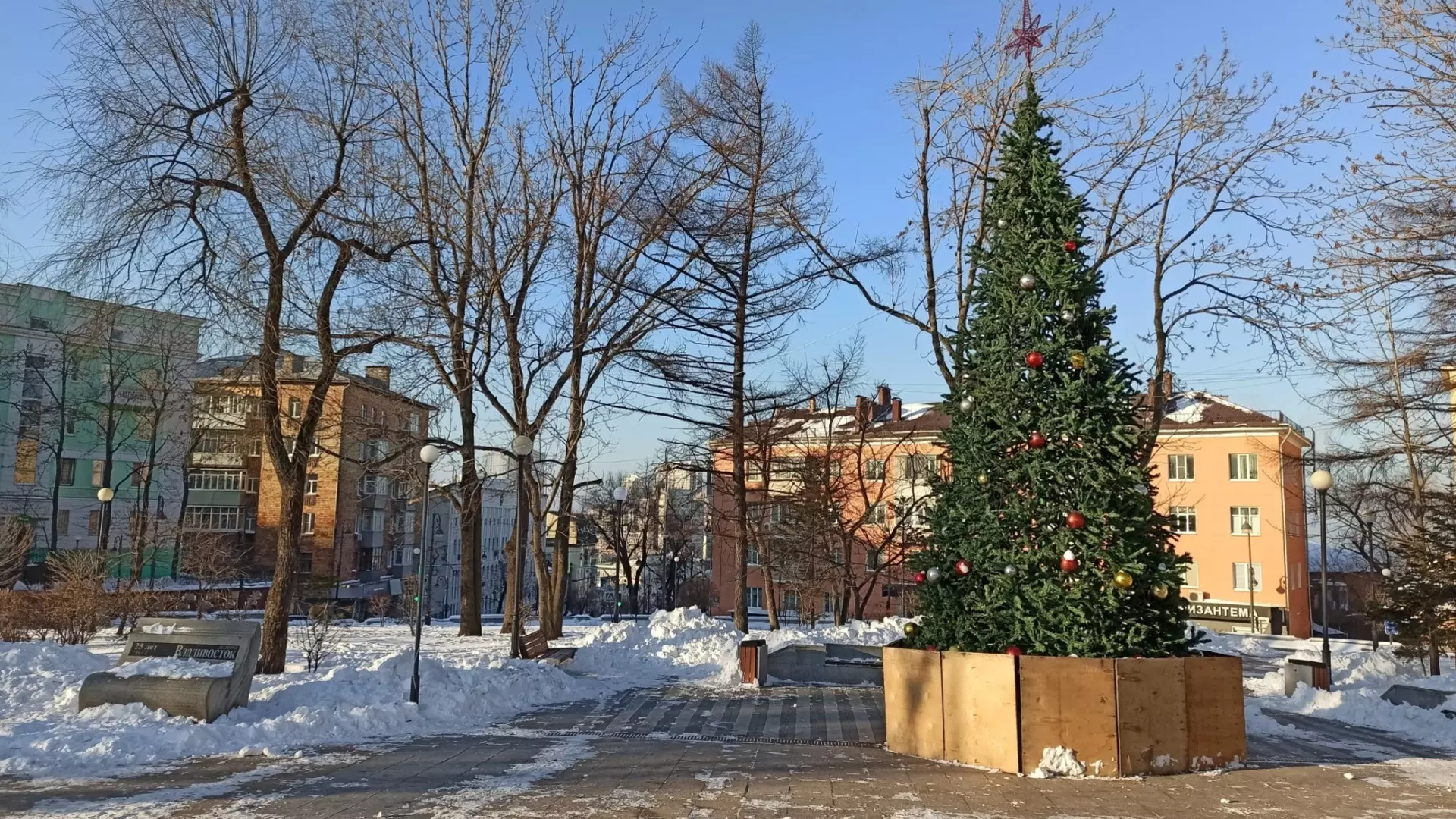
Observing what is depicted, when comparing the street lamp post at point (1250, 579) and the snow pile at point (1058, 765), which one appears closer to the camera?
the snow pile at point (1058, 765)

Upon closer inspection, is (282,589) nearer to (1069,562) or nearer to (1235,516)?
(1069,562)

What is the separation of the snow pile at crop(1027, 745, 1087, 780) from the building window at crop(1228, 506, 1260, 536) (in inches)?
1603

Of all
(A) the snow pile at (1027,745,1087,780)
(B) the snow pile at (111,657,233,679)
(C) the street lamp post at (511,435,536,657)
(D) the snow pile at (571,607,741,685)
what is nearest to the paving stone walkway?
(A) the snow pile at (1027,745,1087,780)

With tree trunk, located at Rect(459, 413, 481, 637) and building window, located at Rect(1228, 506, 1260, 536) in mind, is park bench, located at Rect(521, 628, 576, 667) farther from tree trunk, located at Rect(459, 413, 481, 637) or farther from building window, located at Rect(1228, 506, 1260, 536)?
building window, located at Rect(1228, 506, 1260, 536)

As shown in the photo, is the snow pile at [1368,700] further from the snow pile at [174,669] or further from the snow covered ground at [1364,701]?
the snow pile at [174,669]

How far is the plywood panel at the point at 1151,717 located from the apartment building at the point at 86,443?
22466mm

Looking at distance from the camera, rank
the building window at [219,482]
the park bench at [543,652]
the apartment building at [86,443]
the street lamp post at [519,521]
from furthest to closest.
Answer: the building window at [219,482]
the apartment building at [86,443]
the park bench at [543,652]
the street lamp post at [519,521]

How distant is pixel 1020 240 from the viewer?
10023 mm

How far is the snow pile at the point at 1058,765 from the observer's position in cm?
833

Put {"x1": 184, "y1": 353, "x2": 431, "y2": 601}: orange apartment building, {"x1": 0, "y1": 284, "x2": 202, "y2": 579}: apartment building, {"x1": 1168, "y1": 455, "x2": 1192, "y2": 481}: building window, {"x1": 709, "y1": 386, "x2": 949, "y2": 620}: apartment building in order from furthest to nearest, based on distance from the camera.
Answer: {"x1": 184, "y1": 353, "x2": 431, "y2": 601}: orange apartment building
{"x1": 1168, "y1": 455, "x2": 1192, "y2": 481}: building window
{"x1": 0, "y1": 284, "x2": 202, "y2": 579}: apartment building
{"x1": 709, "y1": 386, "x2": 949, "y2": 620}: apartment building

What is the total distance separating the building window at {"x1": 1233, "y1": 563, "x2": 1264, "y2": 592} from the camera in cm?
4303

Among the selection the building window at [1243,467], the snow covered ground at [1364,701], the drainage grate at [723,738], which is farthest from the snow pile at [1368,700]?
the building window at [1243,467]

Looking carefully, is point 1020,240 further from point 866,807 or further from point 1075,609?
point 866,807

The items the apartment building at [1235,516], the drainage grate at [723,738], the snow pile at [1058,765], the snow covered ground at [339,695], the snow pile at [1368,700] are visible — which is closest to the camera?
the snow pile at [1058,765]
